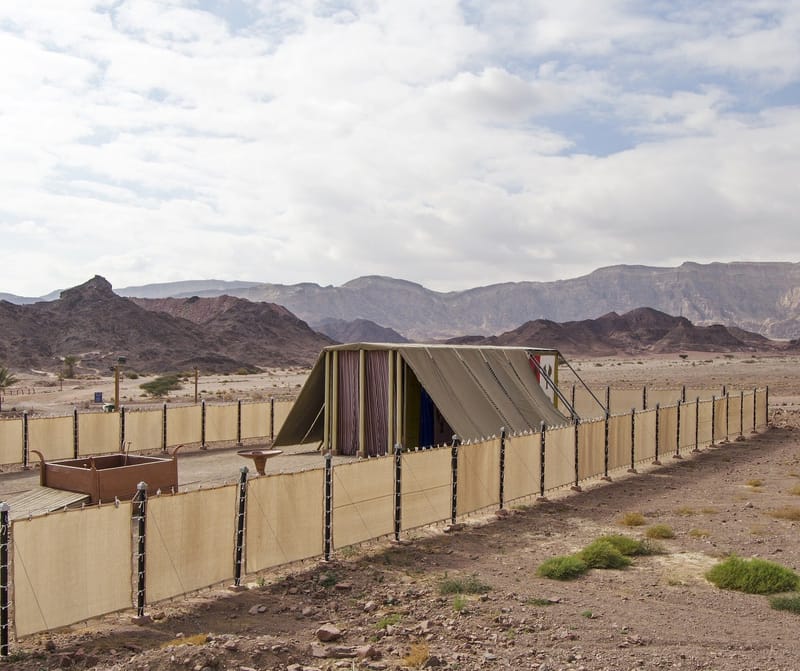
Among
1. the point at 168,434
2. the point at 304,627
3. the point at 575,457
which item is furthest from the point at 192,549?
the point at 168,434

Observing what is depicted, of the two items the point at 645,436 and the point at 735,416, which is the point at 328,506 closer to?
the point at 645,436

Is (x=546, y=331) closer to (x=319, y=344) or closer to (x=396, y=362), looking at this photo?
(x=319, y=344)

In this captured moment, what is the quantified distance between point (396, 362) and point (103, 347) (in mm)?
90935

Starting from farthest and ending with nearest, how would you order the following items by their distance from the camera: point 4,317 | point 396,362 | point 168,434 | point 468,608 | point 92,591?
1. point 4,317
2. point 168,434
3. point 396,362
4. point 468,608
5. point 92,591

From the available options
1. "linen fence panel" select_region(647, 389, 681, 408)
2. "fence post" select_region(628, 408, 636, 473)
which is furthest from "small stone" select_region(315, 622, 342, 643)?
"linen fence panel" select_region(647, 389, 681, 408)

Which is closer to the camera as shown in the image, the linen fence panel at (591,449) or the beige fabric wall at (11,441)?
the linen fence panel at (591,449)

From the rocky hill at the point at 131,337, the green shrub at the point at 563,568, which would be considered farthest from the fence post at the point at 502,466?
the rocky hill at the point at 131,337

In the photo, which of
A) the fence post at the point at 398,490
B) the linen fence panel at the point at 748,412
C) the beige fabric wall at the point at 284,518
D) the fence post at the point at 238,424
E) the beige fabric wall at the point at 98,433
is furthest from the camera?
the linen fence panel at the point at 748,412

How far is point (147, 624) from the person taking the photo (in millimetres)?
9086

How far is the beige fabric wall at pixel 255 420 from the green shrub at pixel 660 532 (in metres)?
14.9

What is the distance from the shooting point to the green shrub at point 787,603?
30.9ft

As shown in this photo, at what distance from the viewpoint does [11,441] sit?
20.2 m

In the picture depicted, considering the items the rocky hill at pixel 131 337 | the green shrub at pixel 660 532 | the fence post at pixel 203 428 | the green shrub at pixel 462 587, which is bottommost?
the green shrub at pixel 660 532

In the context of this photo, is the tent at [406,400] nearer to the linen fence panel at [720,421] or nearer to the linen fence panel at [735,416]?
the linen fence panel at [720,421]
